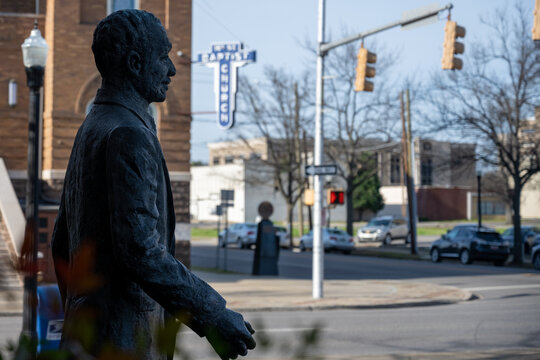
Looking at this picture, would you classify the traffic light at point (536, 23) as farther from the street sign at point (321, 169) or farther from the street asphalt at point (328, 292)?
the street asphalt at point (328, 292)

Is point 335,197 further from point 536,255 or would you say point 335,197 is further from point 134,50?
point 134,50

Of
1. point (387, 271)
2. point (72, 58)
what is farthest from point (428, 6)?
point (387, 271)

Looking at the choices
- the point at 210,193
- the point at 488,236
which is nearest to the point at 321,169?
the point at 488,236

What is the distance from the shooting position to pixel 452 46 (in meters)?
14.5

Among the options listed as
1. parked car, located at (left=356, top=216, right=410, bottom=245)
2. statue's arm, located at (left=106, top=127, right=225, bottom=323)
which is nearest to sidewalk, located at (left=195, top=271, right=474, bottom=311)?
statue's arm, located at (left=106, top=127, right=225, bottom=323)

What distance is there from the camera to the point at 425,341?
459 inches

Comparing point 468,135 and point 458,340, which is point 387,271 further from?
point 458,340

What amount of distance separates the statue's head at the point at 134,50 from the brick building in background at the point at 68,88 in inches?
806

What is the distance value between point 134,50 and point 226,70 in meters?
21.1

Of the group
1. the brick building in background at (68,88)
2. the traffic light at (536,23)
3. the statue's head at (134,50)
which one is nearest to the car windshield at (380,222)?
the brick building in background at (68,88)

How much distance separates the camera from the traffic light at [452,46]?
1437 cm

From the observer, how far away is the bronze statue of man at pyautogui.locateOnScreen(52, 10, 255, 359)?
2309mm

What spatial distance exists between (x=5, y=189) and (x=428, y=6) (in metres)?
12.8

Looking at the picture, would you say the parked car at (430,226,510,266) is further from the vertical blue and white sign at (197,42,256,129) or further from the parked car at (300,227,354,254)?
the vertical blue and white sign at (197,42,256,129)
